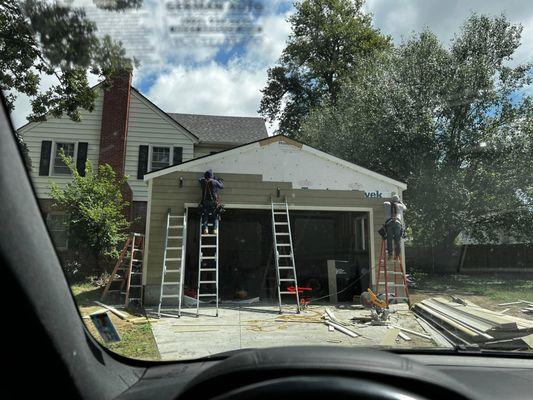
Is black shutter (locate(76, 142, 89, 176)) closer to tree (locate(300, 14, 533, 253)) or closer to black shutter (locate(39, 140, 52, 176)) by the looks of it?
black shutter (locate(39, 140, 52, 176))

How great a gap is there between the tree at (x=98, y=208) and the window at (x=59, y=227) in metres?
0.51

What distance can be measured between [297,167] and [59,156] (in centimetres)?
914

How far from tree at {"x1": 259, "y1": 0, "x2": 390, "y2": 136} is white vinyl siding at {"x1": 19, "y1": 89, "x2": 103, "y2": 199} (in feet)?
3.61

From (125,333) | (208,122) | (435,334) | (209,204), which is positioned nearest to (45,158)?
(125,333)

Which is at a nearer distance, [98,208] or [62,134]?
[62,134]

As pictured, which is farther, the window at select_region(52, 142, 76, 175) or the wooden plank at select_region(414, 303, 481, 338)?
the wooden plank at select_region(414, 303, 481, 338)

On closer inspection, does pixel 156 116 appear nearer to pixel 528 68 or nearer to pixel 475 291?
pixel 475 291

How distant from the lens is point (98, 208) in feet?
11.8

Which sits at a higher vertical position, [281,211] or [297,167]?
[297,167]

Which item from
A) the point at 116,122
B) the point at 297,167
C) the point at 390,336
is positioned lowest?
the point at 390,336

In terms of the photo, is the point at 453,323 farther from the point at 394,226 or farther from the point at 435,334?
the point at 394,226

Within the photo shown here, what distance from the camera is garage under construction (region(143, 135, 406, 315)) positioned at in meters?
11.4

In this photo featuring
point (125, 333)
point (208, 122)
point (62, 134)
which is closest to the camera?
point (125, 333)

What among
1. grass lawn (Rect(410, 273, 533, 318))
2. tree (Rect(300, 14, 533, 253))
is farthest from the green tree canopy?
tree (Rect(300, 14, 533, 253))
